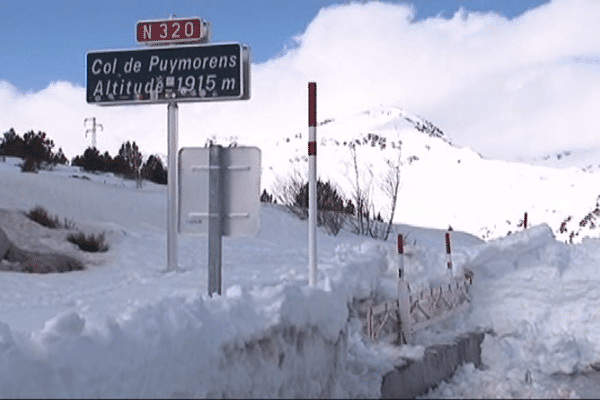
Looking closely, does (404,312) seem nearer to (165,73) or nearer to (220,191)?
(220,191)

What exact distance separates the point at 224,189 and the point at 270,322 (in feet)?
7.58

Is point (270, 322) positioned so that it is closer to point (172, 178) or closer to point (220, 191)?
point (220, 191)

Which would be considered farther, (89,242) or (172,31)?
(89,242)

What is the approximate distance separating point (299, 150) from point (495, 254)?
54804 mm

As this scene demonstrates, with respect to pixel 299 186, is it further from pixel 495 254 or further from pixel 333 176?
pixel 333 176

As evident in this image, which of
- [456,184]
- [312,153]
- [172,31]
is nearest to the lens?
[312,153]

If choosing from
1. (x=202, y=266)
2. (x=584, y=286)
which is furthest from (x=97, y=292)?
(x=584, y=286)

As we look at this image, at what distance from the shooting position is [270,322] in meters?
4.75

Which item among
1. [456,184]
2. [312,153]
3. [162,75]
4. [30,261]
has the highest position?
[162,75]

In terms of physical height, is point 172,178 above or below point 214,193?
above

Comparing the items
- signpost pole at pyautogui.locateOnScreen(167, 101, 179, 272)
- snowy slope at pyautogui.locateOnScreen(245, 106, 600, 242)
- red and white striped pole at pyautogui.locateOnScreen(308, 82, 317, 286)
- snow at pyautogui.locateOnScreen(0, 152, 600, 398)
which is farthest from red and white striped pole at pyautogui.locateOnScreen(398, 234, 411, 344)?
snowy slope at pyautogui.locateOnScreen(245, 106, 600, 242)

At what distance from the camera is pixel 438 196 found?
155 ft

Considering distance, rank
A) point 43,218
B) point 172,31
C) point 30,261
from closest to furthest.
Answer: point 172,31, point 30,261, point 43,218

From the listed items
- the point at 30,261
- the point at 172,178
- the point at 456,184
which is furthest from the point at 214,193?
the point at 456,184
